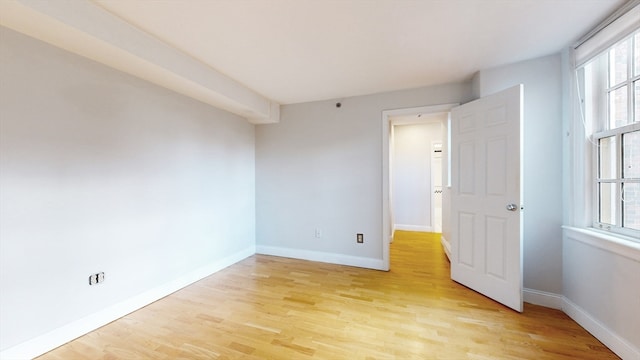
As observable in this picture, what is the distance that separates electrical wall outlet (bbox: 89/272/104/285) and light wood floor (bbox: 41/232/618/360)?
0.39m

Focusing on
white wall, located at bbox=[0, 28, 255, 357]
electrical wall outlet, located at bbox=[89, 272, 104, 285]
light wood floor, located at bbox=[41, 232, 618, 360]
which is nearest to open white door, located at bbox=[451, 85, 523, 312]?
light wood floor, located at bbox=[41, 232, 618, 360]

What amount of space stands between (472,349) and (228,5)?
9.57 ft

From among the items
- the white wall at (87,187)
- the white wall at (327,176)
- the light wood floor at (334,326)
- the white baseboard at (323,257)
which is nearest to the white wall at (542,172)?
the light wood floor at (334,326)

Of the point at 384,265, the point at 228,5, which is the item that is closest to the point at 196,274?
the point at 384,265

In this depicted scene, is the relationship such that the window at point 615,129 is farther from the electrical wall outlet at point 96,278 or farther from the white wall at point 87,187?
the electrical wall outlet at point 96,278

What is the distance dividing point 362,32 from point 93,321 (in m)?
3.18

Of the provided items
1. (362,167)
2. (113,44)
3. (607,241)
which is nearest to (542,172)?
(607,241)

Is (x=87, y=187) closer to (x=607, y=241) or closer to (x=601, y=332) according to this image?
(x=607, y=241)

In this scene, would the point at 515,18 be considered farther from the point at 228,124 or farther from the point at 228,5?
the point at 228,124

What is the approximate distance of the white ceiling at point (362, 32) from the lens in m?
1.64

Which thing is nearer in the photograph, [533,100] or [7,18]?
[7,18]

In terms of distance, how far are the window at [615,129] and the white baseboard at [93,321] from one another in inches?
157

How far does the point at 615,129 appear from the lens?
1853 millimetres

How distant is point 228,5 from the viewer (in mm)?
1633
